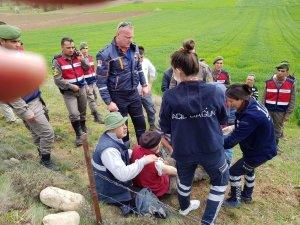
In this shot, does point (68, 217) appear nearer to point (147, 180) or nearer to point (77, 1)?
point (147, 180)

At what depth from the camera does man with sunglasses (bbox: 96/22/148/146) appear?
4551 millimetres

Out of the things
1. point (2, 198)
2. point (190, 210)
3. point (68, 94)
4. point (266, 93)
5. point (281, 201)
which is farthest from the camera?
point (266, 93)

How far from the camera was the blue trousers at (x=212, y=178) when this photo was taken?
3.26 metres

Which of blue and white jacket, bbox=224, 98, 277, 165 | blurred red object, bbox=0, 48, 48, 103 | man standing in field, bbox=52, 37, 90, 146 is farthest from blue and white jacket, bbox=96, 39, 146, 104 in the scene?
blurred red object, bbox=0, 48, 48, 103

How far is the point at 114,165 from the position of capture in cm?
359

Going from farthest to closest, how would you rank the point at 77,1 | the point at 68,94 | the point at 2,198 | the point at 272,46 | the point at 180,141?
1. the point at 272,46
2. the point at 68,94
3. the point at 2,198
4. the point at 180,141
5. the point at 77,1

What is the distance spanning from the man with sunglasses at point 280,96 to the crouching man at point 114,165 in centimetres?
368

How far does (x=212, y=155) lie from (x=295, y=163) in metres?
3.57

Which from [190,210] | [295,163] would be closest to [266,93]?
[295,163]

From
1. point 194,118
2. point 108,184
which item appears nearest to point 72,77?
point 108,184

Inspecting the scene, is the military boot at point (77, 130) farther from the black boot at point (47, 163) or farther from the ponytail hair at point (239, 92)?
the ponytail hair at point (239, 92)

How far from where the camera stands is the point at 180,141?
3.18 metres

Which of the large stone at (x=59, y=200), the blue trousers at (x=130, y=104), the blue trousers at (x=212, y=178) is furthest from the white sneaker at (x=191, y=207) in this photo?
the blue trousers at (x=130, y=104)

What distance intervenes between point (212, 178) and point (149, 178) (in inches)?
37.9
